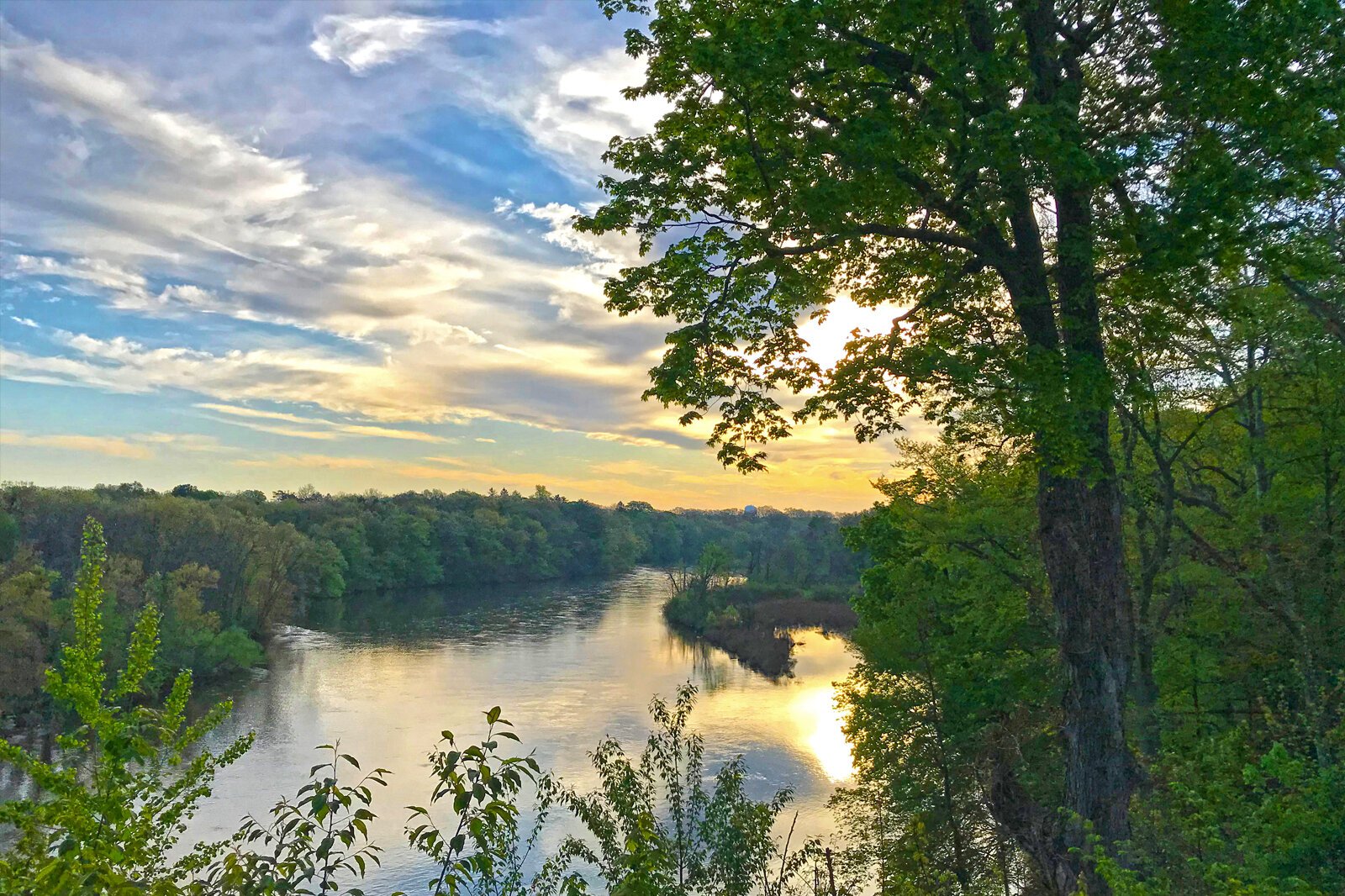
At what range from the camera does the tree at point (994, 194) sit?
23.2ft

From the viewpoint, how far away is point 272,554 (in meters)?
52.0

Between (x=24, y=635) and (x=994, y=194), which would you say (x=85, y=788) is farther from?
(x=24, y=635)

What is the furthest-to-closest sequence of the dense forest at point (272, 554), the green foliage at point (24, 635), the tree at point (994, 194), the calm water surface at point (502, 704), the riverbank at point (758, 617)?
the riverbank at point (758, 617) → the dense forest at point (272, 554) → the green foliage at point (24, 635) → the calm water surface at point (502, 704) → the tree at point (994, 194)

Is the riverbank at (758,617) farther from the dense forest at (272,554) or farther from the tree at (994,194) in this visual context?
the tree at (994,194)

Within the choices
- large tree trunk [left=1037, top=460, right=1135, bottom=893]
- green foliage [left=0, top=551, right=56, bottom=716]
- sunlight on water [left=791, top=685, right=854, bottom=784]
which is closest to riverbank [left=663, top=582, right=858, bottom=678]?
sunlight on water [left=791, top=685, right=854, bottom=784]

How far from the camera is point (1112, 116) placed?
27.3 ft

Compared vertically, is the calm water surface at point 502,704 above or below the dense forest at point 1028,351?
below

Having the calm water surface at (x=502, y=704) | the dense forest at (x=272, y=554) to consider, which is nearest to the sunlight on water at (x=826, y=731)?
the calm water surface at (x=502, y=704)

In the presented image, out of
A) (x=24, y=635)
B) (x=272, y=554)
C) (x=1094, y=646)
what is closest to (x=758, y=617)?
(x=272, y=554)

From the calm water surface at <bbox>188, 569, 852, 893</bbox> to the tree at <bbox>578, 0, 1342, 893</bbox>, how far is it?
10.4m

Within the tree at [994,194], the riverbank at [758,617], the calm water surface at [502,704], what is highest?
the tree at [994,194]

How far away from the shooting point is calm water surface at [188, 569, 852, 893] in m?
23.2

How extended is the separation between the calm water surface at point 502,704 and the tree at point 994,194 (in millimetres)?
10396

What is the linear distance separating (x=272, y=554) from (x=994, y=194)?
5245 centimetres
